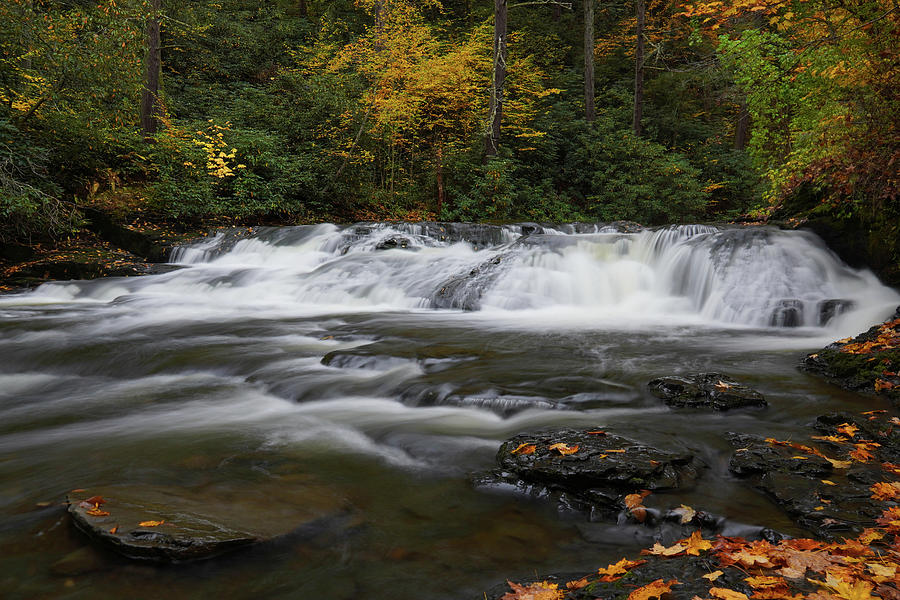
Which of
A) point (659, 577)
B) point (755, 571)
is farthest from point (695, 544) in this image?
point (659, 577)

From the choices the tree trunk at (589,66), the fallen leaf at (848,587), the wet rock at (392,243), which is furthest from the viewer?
the tree trunk at (589,66)

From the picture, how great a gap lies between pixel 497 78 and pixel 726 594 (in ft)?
57.5

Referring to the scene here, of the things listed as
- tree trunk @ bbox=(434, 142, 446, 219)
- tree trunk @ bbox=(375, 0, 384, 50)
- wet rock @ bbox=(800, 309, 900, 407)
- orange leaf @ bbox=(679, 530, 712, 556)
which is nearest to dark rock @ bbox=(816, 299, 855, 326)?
wet rock @ bbox=(800, 309, 900, 407)

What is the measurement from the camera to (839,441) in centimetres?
332

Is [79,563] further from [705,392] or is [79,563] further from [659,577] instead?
[705,392]

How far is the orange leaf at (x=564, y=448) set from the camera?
3.11 m

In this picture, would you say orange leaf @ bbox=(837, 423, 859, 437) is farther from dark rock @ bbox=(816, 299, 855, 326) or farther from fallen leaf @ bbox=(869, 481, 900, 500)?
dark rock @ bbox=(816, 299, 855, 326)

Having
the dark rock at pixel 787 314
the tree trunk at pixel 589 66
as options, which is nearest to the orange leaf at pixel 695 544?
the dark rock at pixel 787 314

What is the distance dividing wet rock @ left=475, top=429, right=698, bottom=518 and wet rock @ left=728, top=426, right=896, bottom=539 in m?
0.36

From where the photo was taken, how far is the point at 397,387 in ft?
16.5

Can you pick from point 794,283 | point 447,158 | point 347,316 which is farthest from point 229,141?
point 794,283

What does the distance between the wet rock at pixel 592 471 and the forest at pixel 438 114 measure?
249 inches

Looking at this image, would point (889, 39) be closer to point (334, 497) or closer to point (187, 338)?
point (334, 497)

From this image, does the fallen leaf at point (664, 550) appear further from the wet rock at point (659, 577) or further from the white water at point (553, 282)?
the white water at point (553, 282)
